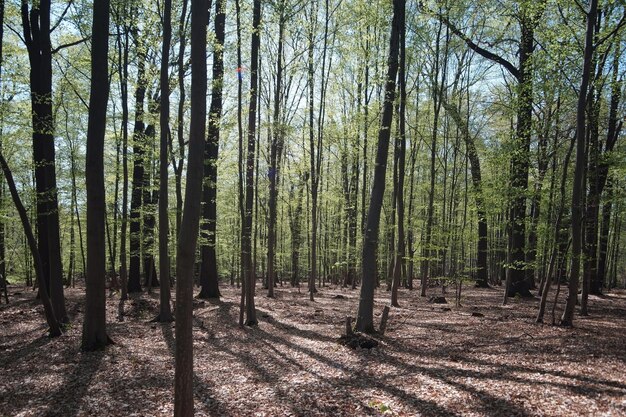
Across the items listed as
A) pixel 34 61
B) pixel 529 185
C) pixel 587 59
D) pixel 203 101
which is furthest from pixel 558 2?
pixel 34 61

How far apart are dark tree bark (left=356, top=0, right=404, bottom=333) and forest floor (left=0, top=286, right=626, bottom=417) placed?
0.83 m

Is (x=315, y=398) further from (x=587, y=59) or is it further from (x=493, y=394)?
(x=587, y=59)

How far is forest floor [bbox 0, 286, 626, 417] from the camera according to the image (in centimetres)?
586

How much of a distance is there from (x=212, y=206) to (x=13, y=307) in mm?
8506

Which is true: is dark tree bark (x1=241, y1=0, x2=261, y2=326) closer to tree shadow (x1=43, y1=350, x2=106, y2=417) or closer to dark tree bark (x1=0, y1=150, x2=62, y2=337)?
tree shadow (x1=43, y1=350, x2=106, y2=417)

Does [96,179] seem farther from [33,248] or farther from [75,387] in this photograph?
[75,387]

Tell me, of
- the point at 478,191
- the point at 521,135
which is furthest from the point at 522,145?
the point at 478,191

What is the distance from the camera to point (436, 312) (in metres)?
14.3

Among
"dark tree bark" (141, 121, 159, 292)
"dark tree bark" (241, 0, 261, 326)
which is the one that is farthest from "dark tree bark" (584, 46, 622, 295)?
"dark tree bark" (141, 121, 159, 292)

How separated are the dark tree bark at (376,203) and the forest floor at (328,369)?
0.83 metres

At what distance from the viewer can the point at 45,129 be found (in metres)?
10.3

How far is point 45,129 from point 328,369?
9592mm

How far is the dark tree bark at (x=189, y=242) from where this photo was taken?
4359 millimetres

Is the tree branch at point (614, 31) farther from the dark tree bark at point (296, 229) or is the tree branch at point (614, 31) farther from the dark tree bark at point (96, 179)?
the dark tree bark at point (296, 229)
